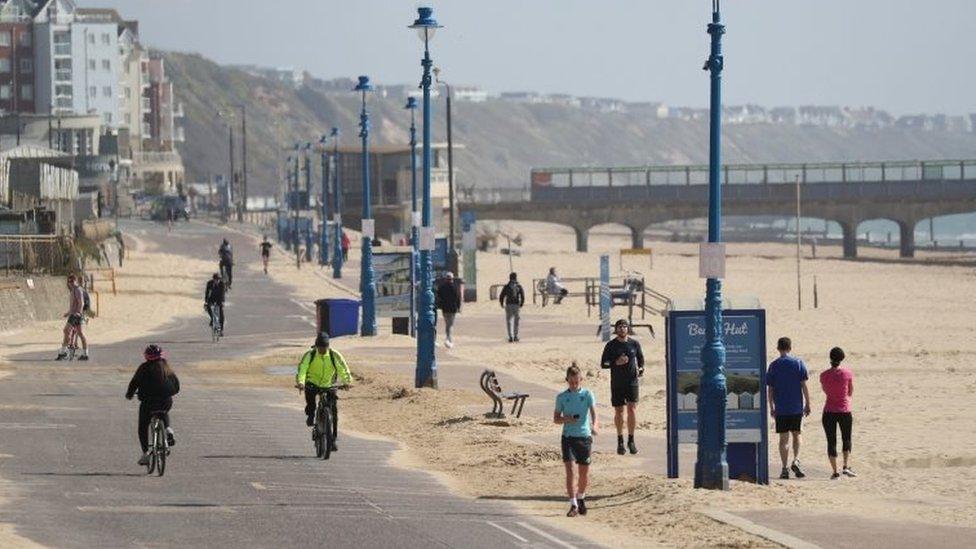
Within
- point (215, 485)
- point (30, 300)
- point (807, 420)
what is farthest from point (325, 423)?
point (30, 300)

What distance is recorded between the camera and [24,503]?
19.8 m

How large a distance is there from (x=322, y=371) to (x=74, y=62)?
160 metres

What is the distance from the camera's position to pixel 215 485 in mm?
21562

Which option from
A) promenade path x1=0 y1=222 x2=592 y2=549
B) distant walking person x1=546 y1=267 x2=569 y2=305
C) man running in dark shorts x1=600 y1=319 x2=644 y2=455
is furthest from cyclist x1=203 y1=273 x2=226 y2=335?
man running in dark shorts x1=600 y1=319 x2=644 y2=455

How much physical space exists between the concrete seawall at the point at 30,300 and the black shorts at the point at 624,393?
25.9m

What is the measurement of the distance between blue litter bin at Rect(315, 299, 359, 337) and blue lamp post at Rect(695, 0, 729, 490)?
75.7ft

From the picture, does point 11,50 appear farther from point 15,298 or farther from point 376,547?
point 376,547

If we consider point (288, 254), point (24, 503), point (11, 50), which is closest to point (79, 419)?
point (24, 503)

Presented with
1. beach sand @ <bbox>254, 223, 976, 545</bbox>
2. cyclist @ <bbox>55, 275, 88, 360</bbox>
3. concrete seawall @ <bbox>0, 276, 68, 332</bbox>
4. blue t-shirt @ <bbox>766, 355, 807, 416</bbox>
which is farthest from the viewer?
concrete seawall @ <bbox>0, 276, 68, 332</bbox>

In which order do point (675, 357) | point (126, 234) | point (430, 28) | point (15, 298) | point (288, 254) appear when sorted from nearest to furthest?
point (675, 357) → point (430, 28) → point (15, 298) → point (288, 254) → point (126, 234)

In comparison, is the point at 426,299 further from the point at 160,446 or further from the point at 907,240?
the point at 907,240

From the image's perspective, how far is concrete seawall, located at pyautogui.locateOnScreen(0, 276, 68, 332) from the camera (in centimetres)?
4852

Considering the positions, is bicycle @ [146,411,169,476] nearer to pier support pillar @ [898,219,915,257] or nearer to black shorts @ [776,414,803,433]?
black shorts @ [776,414,803,433]

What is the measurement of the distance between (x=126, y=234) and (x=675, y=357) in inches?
3817
